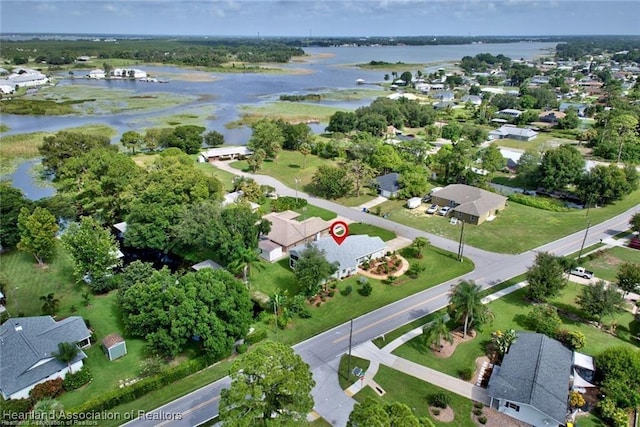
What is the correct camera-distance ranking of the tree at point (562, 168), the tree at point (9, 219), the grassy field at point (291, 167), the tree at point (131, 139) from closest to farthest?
the tree at point (9, 219) → the tree at point (562, 168) → the grassy field at point (291, 167) → the tree at point (131, 139)

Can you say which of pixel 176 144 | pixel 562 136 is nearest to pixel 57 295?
pixel 176 144

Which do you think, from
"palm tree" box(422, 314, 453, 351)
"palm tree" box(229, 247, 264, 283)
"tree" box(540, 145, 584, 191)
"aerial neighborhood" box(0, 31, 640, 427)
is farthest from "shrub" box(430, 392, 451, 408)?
"tree" box(540, 145, 584, 191)

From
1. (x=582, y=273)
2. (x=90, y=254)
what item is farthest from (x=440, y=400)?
A: (x=90, y=254)

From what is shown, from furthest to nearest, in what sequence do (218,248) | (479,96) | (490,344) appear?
(479,96), (218,248), (490,344)

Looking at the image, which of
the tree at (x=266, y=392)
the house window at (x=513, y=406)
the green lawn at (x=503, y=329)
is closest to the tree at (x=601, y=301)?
the green lawn at (x=503, y=329)

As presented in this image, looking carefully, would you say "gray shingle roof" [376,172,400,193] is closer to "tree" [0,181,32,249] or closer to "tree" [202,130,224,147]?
"tree" [202,130,224,147]

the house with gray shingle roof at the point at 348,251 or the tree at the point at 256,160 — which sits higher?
the tree at the point at 256,160

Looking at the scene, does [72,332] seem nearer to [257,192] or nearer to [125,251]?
[125,251]

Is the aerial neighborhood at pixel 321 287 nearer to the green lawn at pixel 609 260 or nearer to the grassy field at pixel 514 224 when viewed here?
the green lawn at pixel 609 260

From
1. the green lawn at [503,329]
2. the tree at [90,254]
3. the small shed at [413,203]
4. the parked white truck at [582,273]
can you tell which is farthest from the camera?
the small shed at [413,203]
